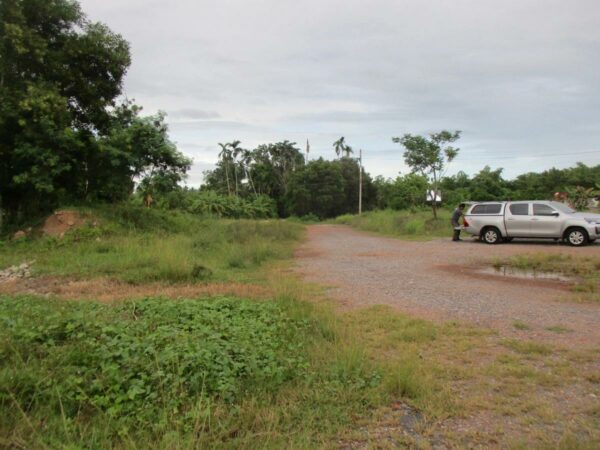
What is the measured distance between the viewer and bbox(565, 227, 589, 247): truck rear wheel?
14773mm

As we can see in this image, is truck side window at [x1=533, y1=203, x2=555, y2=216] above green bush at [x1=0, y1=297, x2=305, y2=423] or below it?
above

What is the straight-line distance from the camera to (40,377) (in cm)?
341

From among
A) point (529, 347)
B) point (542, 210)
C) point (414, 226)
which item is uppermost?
point (542, 210)

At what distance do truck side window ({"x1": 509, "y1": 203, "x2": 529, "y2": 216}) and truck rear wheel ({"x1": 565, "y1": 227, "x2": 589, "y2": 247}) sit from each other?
1.55 m

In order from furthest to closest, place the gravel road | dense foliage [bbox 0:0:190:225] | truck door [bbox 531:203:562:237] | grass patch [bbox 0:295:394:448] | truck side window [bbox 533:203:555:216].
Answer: truck side window [bbox 533:203:555:216]
truck door [bbox 531:203:562:237]
dense foliage [bbox 0:0:190:225]
the gravel road
grass patch [bbox 0:295:394:448]

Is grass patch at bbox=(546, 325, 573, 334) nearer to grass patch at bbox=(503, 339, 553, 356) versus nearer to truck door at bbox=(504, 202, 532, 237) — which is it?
grass patch at bbox=(503, 339, 553, 356)

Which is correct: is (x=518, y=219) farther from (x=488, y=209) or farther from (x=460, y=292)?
(x=460, y=292)

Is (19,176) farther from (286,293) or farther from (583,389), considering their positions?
(583,389)

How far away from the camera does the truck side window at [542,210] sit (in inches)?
609

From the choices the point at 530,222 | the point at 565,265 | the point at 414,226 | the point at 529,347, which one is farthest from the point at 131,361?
the point at 414,226

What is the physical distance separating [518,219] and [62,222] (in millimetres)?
16463

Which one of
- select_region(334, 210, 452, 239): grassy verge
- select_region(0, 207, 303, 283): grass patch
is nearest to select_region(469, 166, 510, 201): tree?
select_region(334, 210, 452, 239): grassy verge

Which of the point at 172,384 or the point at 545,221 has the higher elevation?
the point at 545,221

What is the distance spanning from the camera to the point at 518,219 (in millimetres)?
16172
